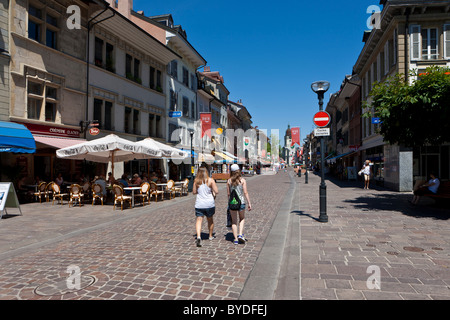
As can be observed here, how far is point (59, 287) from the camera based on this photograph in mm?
3932

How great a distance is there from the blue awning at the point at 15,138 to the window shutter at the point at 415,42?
19922 mm

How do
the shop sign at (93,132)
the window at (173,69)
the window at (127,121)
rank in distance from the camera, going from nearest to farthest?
the shop sign at (93,132), the window at (127,121), the window at (173,69)

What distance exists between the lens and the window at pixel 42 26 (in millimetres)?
13857

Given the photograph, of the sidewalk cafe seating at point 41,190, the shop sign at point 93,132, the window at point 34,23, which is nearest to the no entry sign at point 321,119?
the sidewalk cafe seating at point 41,190

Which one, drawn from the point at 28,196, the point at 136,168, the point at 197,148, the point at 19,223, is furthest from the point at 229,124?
the point at 19,223

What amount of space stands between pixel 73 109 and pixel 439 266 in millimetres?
16735

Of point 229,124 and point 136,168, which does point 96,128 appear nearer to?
point 136,168

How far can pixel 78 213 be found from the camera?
34.0ft

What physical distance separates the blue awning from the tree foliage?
44.4ft

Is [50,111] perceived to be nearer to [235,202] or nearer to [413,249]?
[235,202]

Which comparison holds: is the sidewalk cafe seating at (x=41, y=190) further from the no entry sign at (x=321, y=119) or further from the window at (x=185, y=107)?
the window at (x=185, y=107)

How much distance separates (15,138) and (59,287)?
1014cm

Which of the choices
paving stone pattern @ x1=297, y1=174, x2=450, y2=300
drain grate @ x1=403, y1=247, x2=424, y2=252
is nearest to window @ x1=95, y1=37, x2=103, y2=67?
paving stone pattern @ x1=297, y1=174, x2=450, y2=300

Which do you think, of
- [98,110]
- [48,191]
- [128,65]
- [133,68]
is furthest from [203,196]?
[133,68]
